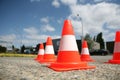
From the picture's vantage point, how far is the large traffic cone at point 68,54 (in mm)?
7297

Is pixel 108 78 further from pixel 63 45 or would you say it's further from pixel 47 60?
pixel 47 60

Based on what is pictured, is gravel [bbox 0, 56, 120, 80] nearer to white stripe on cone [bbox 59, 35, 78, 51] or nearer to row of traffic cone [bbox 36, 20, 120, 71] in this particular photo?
row of traffic cone [bbox 36, 20, 120, 71]

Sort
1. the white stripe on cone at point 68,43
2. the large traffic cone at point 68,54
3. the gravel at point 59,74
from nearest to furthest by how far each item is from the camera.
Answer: the gravel at point 59,74
the large traffic cone at point 68,54
the white stripe on cone at point 68,43

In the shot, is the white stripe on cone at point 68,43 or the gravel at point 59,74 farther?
the white stripe on cone at point 68,43

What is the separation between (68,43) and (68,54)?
41cm

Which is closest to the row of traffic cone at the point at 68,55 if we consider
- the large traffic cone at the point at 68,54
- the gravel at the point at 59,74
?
the large traffic cone at the point at 68,54

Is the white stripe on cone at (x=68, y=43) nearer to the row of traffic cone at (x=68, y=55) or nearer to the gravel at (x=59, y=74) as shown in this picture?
the row of traffic cone at (x=68, y=55)

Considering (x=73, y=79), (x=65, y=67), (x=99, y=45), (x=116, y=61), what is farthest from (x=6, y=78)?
(x=99, y=45)

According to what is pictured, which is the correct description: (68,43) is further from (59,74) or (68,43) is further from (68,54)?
(59,74)

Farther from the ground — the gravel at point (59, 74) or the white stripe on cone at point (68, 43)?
the white stripe on cone at point (68, 43)

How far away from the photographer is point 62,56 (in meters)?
7.70

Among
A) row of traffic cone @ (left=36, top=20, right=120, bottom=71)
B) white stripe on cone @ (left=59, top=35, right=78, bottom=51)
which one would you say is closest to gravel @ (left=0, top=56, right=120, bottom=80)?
row of traffic cone @ (left=36, top=20, right=120, bottom=71)

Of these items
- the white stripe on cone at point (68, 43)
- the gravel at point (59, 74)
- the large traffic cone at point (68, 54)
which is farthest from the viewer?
the white stripe on cone at point (68, 43)

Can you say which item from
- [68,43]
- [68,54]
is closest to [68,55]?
[68,54]
